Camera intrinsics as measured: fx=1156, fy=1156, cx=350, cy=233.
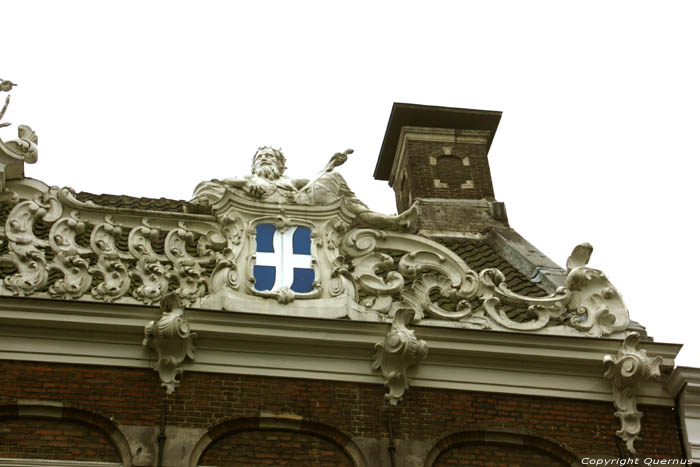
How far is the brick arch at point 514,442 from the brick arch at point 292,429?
98 centimetres

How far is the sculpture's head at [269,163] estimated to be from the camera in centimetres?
1380

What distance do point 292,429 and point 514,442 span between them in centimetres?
215

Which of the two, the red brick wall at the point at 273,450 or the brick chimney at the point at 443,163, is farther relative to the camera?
the brick chimney at the point at 443,163

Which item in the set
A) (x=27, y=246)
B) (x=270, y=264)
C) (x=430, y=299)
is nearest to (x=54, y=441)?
(x=27, y=246)

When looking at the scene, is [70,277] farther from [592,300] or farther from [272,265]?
[592,300]

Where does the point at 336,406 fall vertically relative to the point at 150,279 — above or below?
below

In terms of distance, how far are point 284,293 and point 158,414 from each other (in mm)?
1941

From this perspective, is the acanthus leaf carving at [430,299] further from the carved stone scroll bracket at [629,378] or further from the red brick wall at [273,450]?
the red brick wall at [273,450]

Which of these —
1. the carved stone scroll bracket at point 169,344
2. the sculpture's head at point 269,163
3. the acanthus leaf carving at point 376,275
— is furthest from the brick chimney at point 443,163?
the carved stone scroll bracket at point 169,344

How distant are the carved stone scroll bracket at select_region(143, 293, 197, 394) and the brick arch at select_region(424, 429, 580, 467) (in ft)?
8.75

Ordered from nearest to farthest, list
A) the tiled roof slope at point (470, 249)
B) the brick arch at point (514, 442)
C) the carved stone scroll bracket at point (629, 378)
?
the brick arch at point (514, 442) → the carved stone scroll bracket at point (629, 378) → the tiled roof slope at point (470, 249)

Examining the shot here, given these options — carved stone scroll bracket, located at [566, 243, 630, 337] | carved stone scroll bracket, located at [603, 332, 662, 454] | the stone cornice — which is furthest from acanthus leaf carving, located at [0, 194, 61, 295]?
carved stone scroll bracket, located at [603, 332, 662, 454]

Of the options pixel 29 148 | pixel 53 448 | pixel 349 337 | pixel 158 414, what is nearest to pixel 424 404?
pixel 349 337

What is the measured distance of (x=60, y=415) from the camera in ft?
34.6
